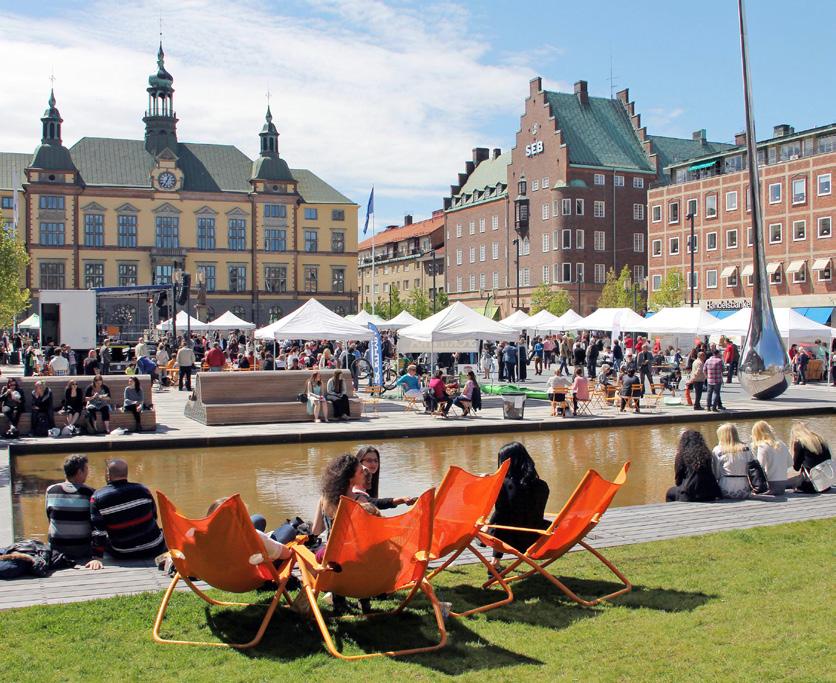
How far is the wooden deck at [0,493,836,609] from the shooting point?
7.14 m

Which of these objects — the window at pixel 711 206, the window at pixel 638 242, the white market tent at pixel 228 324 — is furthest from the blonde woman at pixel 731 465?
the window at pixel 638 242

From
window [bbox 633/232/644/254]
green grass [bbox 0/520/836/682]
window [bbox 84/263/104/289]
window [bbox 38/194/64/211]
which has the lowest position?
green grass [bbox 0/520/836/682]

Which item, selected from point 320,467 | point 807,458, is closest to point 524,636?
point 807,458

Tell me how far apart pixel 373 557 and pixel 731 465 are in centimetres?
647

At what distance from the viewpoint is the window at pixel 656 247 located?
7812cm

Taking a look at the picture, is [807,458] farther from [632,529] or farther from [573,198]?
[573,198]

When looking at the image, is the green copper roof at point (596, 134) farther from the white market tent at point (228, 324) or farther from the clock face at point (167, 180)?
the white market tent at point (228, 324)

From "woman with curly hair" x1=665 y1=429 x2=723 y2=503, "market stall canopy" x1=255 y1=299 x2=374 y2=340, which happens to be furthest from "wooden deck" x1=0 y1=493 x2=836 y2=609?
"market stall canopy" x1=255 y1=299 x2=374 y2=340

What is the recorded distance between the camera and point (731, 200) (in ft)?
230

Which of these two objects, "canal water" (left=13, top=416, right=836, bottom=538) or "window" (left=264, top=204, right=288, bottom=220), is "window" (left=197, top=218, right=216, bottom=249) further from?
"canal water" (left=13, top=416, right=836, bottom=538)

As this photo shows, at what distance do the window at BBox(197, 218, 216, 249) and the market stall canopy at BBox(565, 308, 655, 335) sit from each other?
62.2m

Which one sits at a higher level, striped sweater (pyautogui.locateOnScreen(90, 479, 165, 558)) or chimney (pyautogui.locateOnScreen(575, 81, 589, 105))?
chimney (pyautogui.locateOnScreen(575, 81, 589, 105))

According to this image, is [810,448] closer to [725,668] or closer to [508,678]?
[725,668]

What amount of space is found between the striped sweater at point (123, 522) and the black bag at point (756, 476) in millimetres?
7226
